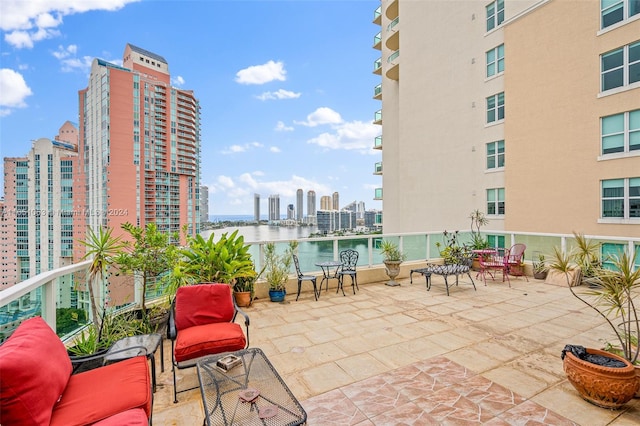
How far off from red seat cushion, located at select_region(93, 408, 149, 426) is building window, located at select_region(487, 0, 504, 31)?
57.8 feet

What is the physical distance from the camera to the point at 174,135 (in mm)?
21062

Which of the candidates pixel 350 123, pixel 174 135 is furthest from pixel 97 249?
pixel 350 123

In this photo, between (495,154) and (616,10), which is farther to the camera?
(495,154)

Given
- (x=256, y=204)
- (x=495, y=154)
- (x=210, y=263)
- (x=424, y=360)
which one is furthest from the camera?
(x=256, y=204)

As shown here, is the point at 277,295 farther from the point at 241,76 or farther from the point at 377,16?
the point at 377,16

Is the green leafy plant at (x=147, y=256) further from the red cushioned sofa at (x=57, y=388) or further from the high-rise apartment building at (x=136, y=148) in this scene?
the high-rise apartment building at (x=136, y=148)

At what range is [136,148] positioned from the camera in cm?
1831

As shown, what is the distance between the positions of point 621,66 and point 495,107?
4.41 metres

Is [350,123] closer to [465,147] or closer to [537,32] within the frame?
[465,147]

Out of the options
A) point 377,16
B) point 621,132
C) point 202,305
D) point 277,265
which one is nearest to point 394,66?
point 377,16

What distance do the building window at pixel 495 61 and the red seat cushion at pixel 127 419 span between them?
16.6 meters

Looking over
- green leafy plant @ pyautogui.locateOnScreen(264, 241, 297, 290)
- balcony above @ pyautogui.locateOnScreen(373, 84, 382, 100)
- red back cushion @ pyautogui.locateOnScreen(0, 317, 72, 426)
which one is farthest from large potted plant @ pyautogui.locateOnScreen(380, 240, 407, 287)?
balcony above @ pyautogui.locateOnScreen(373, 84, 382, 100)

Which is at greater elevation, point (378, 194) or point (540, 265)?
point (378, 194)

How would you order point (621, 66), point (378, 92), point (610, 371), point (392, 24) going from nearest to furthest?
point (610, 371)
point (621, 66)
point (392, 24)
point (378, 92)
